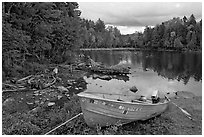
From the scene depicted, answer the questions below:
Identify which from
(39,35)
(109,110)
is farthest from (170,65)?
(109,110)

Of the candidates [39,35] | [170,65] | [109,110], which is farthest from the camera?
[170,65]

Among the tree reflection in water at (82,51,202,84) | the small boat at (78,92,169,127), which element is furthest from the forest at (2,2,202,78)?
the tree reflection in water at (82,51,202,84)

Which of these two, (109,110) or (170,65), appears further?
(170,65)

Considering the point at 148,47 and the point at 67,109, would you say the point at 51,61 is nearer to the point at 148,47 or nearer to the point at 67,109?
the point at 67,109

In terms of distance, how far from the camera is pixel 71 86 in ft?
→ 64.4

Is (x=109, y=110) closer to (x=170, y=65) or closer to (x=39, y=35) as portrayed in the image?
(x=39, y=35)

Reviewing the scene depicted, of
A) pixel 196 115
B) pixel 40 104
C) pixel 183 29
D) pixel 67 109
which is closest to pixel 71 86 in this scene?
pixel 40 104

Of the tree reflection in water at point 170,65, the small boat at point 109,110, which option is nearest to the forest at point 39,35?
the small boat at point 109,110

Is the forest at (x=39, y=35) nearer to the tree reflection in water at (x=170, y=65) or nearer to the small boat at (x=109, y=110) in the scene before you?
the small boat at (x=109, y=110)

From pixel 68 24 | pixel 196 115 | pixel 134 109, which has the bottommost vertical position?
pixel 196 115

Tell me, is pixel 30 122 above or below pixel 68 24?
below

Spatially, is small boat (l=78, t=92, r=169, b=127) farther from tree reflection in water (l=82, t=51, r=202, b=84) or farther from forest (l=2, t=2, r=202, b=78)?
tree reflection in water (l=82, t=51, r=202, b=84)

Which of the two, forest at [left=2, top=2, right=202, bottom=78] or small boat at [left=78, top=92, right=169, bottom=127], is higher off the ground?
forest at [left=2, top=2, right=202, bottom=78]

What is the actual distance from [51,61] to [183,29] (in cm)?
6539
